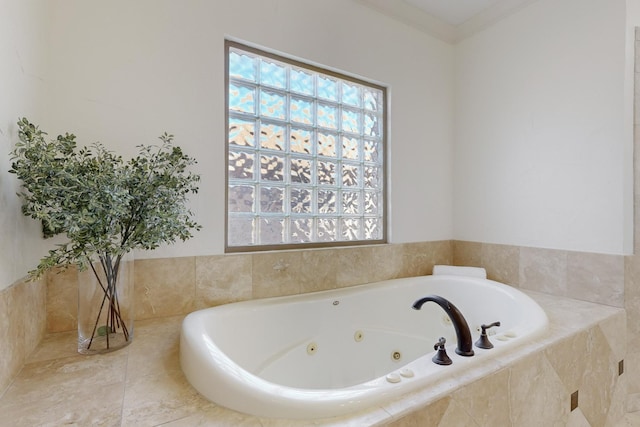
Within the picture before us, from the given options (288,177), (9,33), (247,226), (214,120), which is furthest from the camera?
(288,177)

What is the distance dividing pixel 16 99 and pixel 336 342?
1.68 m

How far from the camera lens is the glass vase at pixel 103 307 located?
1093 millimetres

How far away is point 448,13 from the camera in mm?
2191

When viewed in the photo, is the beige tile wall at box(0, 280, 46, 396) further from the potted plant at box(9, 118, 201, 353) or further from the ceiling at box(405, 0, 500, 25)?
the ceiling at box(405, 0, 500, 25)

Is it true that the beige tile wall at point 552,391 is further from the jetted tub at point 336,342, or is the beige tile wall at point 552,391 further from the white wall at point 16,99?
the white wall at point 16,99

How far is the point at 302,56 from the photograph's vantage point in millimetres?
1778

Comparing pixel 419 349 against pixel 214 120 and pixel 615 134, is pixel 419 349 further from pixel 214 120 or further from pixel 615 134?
pixel 214 120

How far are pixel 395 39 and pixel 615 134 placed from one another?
1428 millimetres

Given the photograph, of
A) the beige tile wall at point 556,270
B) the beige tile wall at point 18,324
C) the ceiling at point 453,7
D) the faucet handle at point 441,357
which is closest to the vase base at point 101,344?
the beige tile wall at point 18,324

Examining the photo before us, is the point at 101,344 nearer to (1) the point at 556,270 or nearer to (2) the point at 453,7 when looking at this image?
(1) the point at 556,270

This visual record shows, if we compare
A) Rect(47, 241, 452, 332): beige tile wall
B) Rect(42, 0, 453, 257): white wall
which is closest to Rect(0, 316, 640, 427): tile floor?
Rect(47, 241, 452, 332): beige tile wall

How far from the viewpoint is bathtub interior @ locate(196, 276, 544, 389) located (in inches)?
55.7

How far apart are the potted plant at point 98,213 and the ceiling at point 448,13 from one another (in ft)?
5.98

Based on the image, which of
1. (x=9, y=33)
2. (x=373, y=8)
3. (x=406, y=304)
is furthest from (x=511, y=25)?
(x=9, y=33)
